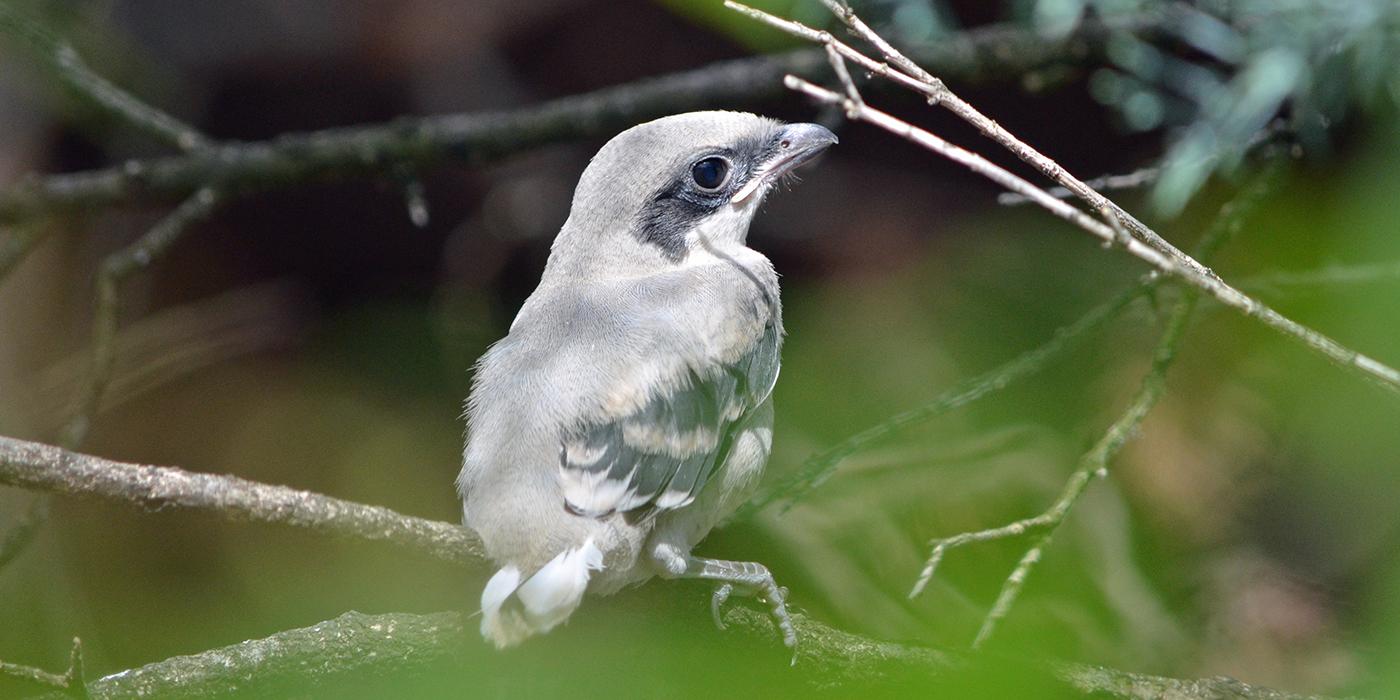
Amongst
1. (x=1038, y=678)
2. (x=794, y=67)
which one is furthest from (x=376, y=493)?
(x=1038, y=678)

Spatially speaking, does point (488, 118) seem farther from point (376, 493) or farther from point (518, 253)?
point (376, 493)

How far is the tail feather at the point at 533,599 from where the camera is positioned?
6.99ft

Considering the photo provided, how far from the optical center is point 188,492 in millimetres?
2172

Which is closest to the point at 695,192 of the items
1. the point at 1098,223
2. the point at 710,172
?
the point at 710,172

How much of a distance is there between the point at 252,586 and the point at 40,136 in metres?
1.98

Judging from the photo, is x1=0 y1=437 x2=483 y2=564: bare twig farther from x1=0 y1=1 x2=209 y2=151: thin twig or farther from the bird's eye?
x1=0 y1=1 x2=209 y2=151: thin twig

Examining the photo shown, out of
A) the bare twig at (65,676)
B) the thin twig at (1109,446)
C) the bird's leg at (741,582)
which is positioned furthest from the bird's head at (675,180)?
the bare twig at (65,676)

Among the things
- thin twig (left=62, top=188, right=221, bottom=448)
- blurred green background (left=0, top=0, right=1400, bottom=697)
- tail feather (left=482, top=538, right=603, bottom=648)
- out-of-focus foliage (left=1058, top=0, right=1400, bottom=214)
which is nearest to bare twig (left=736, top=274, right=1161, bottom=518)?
blurred green background (left=0, top=0, right=1400, bottom=697)

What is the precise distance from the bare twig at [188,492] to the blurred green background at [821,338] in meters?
0.23

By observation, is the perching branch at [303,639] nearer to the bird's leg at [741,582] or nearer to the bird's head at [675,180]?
the bird's leg at [741,582]

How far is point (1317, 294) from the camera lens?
2.66m

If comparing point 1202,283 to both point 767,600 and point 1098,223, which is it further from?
point 767,600

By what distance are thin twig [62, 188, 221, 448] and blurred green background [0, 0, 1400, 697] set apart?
62cm

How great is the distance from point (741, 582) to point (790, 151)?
3.91ft
